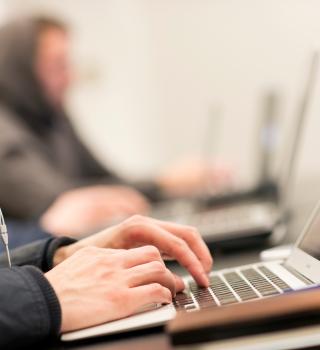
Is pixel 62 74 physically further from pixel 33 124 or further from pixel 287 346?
pixel 287 346

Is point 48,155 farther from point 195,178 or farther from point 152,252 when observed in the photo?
point 152,252

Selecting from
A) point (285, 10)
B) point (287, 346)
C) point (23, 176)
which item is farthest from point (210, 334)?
point (285, 10)

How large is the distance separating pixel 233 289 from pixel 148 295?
0.09m

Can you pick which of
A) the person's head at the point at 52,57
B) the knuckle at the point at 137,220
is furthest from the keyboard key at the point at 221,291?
the person's head at the point at 52,57

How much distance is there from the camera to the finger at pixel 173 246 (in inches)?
23.9

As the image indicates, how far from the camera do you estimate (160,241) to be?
24.5 inches

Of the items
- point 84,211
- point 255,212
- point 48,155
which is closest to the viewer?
point 255,212

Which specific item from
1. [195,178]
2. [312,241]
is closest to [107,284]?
[312,241]

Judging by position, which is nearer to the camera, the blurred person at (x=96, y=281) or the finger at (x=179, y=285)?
the blurred person at (x=96, y=281)

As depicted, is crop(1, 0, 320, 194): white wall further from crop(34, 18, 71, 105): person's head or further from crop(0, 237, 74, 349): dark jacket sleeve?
crop(0, 237, 74, 349): dark jacket sleeve

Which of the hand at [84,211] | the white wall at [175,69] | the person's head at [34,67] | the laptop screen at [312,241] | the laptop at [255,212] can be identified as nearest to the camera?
the laptop screen at [312,241]

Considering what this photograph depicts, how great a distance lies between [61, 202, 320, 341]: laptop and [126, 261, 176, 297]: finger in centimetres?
2

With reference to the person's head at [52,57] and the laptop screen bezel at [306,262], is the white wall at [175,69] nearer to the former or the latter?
the person's head at [52,57]

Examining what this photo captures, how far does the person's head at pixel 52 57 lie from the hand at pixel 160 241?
1.53 m
